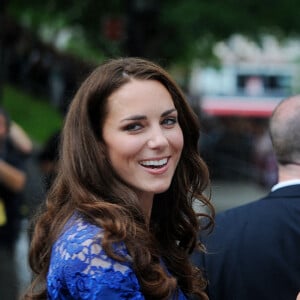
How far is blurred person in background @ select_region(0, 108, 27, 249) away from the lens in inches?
227

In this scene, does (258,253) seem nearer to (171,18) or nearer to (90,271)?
(90,271)

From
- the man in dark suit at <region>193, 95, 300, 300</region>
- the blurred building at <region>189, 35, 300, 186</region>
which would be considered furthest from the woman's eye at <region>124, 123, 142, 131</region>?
the blurred building at <region>189, 35, 300, 186</region>

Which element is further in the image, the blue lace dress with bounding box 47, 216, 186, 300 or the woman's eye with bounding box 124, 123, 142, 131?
the woman's eye with bounding box 124, 123, 142, 131

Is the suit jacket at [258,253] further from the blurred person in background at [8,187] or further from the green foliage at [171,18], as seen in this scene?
the green foliage at [171,18]

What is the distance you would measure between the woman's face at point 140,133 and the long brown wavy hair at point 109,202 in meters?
0.03

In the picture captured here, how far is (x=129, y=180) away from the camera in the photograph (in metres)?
2.39

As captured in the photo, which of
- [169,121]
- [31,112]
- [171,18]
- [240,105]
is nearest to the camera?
[169,121]

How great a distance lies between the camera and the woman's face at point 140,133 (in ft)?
7.72

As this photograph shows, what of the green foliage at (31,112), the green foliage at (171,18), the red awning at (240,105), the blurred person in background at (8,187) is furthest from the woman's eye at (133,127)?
the red awning at (240,105)

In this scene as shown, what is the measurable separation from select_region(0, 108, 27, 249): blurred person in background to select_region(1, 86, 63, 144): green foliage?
38.8 feet

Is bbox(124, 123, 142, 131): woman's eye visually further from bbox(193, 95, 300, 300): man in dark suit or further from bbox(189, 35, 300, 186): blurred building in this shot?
bbox(189, 35, 300, 186): blurred building

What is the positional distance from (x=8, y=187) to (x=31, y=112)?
1361 cm

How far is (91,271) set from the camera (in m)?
2.14

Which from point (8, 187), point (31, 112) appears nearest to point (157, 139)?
point (8, 187)
